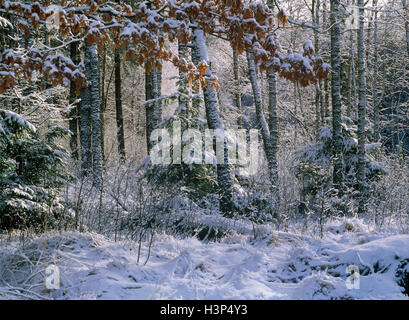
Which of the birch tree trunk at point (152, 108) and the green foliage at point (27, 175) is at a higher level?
the birch tree trunk at point (152, 108)

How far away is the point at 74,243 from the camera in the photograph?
4.38 meters

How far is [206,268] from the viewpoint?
389 cm

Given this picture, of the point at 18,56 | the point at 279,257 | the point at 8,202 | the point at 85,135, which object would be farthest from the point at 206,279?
the point at 85,135

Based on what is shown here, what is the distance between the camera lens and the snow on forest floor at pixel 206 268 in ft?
10.5

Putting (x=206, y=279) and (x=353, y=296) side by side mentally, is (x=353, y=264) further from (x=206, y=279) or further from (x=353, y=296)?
(x=206, y=279)

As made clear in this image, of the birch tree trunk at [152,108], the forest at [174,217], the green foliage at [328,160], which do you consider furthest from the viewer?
the birch tree trunk at [152,108]

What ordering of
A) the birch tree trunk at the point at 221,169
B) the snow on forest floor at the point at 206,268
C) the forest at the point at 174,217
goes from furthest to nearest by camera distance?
the birch tree trunk at the point at 221,169 < the forest at the point at 174,217 < the snow on forest floor at the point at 206,268

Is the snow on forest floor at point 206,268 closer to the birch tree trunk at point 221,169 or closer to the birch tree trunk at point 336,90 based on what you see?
the birch tree trunk at point 221,169

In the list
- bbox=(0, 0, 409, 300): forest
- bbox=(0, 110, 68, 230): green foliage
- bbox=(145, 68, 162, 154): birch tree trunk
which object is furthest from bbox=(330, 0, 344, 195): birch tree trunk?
bbox=(0, 110, 68, 230): green foliage

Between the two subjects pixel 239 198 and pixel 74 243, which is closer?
pixel 74 243

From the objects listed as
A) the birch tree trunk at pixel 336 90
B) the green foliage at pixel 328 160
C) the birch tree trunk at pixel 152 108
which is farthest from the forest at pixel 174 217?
the birch tree trunk at pixel 152 108

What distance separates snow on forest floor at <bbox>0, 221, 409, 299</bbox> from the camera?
10.5 feet

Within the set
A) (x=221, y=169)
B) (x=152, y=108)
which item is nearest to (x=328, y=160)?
(x=221, y=169)

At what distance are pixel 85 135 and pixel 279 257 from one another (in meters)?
10.6
